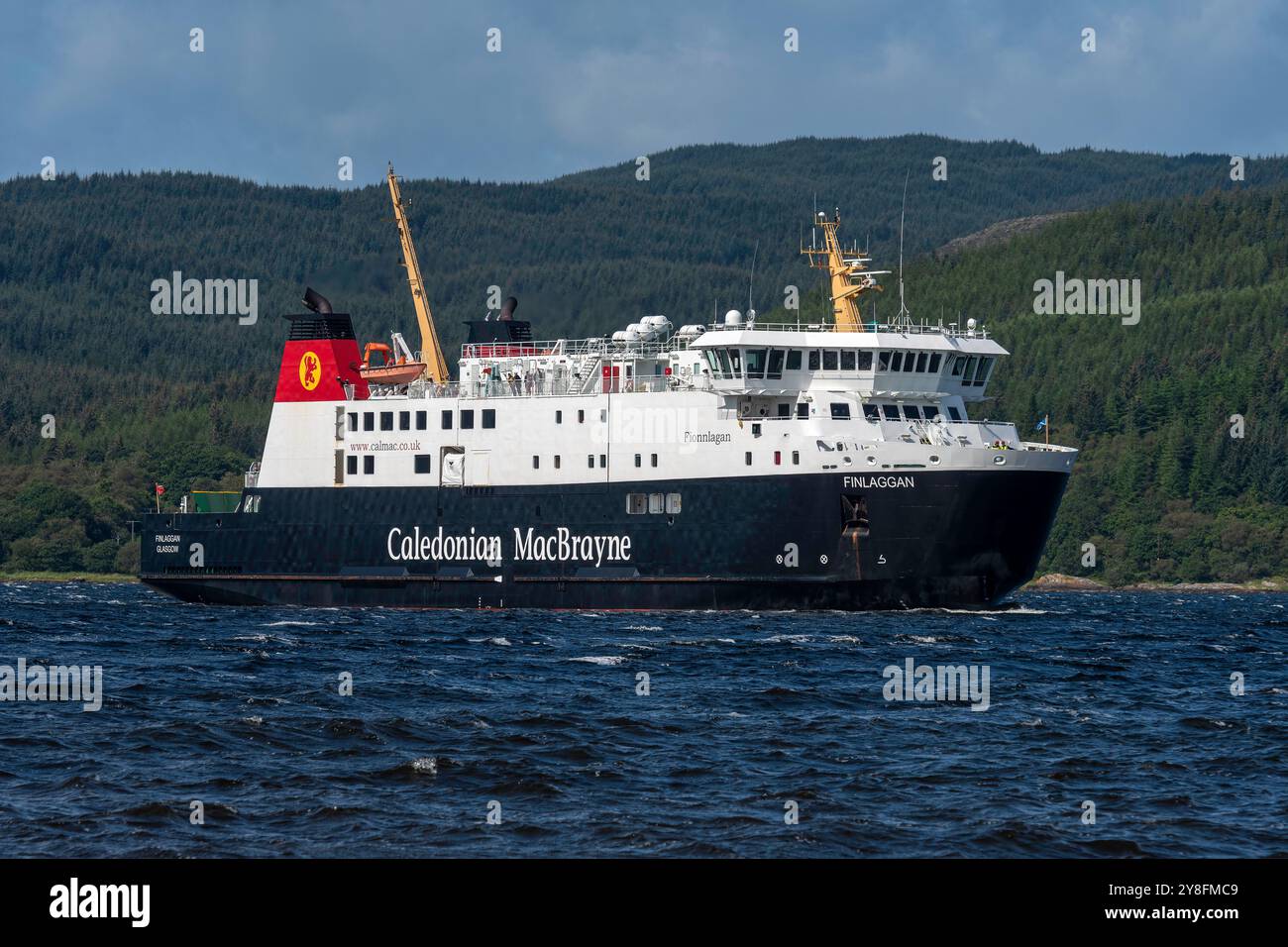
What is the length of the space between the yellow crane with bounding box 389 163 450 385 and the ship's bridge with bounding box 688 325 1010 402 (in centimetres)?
1246

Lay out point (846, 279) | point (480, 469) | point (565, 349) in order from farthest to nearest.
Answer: point (565, 349) < point (480, 469) < point (846, 279)

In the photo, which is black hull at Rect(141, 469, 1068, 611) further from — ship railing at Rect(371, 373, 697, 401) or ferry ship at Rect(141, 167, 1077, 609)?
ship railing at Rect(371, 373, 697, 401)

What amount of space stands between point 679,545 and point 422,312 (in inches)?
638

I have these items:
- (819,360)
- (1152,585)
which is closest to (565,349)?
(819,360)

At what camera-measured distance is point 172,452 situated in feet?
485

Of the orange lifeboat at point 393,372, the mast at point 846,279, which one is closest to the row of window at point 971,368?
the mast at point 846,279

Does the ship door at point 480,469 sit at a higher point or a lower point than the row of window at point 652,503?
higher

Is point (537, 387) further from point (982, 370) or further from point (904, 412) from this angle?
point (982, 370)

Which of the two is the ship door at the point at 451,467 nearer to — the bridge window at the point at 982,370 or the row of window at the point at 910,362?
the row of window at the point at 910,362

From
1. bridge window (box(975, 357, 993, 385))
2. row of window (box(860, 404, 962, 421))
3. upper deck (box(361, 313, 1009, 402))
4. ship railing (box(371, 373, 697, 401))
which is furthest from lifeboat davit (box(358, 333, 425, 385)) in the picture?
bridge window (box(975, 357, 993, 385))

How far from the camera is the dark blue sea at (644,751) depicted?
63.7ft

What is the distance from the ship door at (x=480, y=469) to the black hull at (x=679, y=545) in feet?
1.46

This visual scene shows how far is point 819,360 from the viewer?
164ft
